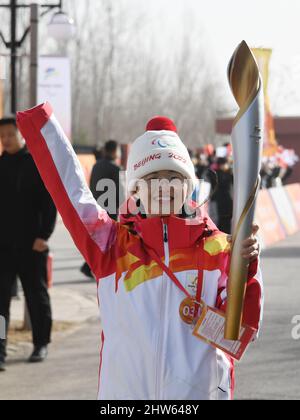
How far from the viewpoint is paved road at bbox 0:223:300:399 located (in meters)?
6.19

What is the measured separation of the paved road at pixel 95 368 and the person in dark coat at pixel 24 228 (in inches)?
13.3

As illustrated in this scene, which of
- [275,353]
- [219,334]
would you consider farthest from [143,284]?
[275,353]

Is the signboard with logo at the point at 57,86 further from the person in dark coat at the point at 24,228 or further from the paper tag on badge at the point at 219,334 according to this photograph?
the paper tag on badge at the point at 219,334

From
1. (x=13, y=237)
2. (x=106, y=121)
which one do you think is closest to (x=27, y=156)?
(x=13, y=237)

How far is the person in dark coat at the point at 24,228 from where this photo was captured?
23.5 ft

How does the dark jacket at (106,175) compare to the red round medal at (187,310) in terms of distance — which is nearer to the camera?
the red round medal at (187,310)

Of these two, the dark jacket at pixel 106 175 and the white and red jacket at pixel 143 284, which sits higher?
the white and red jacket at pixel 143 284

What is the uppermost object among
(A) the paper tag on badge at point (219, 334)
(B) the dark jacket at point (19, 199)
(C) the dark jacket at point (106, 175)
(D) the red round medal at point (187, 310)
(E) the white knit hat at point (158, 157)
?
(E) the white knit hat at point (158, 157)

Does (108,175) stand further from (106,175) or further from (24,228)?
(24,228)

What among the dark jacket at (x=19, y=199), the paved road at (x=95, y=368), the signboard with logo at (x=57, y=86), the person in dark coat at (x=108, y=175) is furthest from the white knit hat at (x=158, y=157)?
the signboard with logo at (x=57, y=86)

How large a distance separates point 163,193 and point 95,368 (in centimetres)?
400

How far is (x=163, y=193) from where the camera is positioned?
125 inches

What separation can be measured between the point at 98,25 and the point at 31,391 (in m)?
35.4

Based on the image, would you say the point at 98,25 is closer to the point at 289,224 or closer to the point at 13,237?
the point at 289,224
